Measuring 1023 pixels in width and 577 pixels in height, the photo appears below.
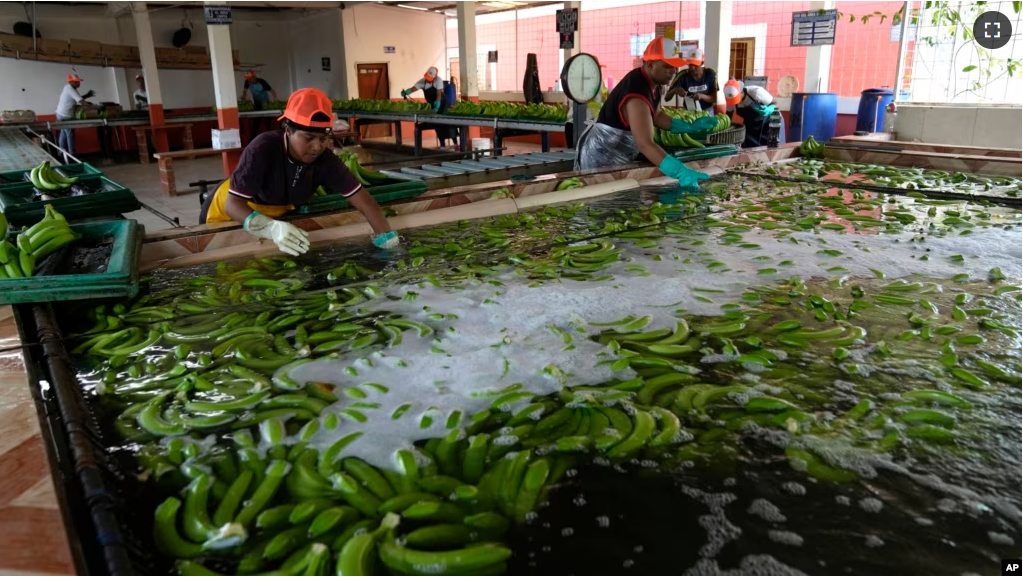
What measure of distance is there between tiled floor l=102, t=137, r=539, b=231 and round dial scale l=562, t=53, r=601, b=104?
5103 mm

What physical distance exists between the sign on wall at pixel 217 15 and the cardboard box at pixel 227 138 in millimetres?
1858

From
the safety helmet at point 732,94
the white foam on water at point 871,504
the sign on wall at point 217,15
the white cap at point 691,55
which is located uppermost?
the sign on wall at point 217,15

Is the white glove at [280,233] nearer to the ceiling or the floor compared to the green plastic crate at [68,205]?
nearer to the floor

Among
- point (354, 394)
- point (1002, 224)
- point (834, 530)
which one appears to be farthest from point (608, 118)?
point (834, 530)

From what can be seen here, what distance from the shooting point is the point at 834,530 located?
161 centimetres

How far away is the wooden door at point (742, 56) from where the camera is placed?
14.9 m

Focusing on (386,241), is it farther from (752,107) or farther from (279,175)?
(752,107)

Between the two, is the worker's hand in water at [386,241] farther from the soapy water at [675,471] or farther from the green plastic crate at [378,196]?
the soapy water at [675,471]

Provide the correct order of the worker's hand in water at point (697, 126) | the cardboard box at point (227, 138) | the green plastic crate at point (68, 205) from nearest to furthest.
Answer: the green plastic crate at point (68, 205) < the worker's hand in water at point (697, 126) < the cardboard box at point (227, 138)

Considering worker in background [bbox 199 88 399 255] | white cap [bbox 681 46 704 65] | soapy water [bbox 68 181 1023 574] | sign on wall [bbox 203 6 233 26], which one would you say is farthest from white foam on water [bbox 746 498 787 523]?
sign on wall [bbox 203 6 233 26]

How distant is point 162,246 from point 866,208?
474 centimetres

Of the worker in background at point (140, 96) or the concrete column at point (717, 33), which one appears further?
the worker in background at point (140, 96)

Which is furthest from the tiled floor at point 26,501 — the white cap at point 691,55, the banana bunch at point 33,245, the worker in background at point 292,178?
the white cap at point 691,55

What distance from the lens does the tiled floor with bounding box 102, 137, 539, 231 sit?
33.5ft
